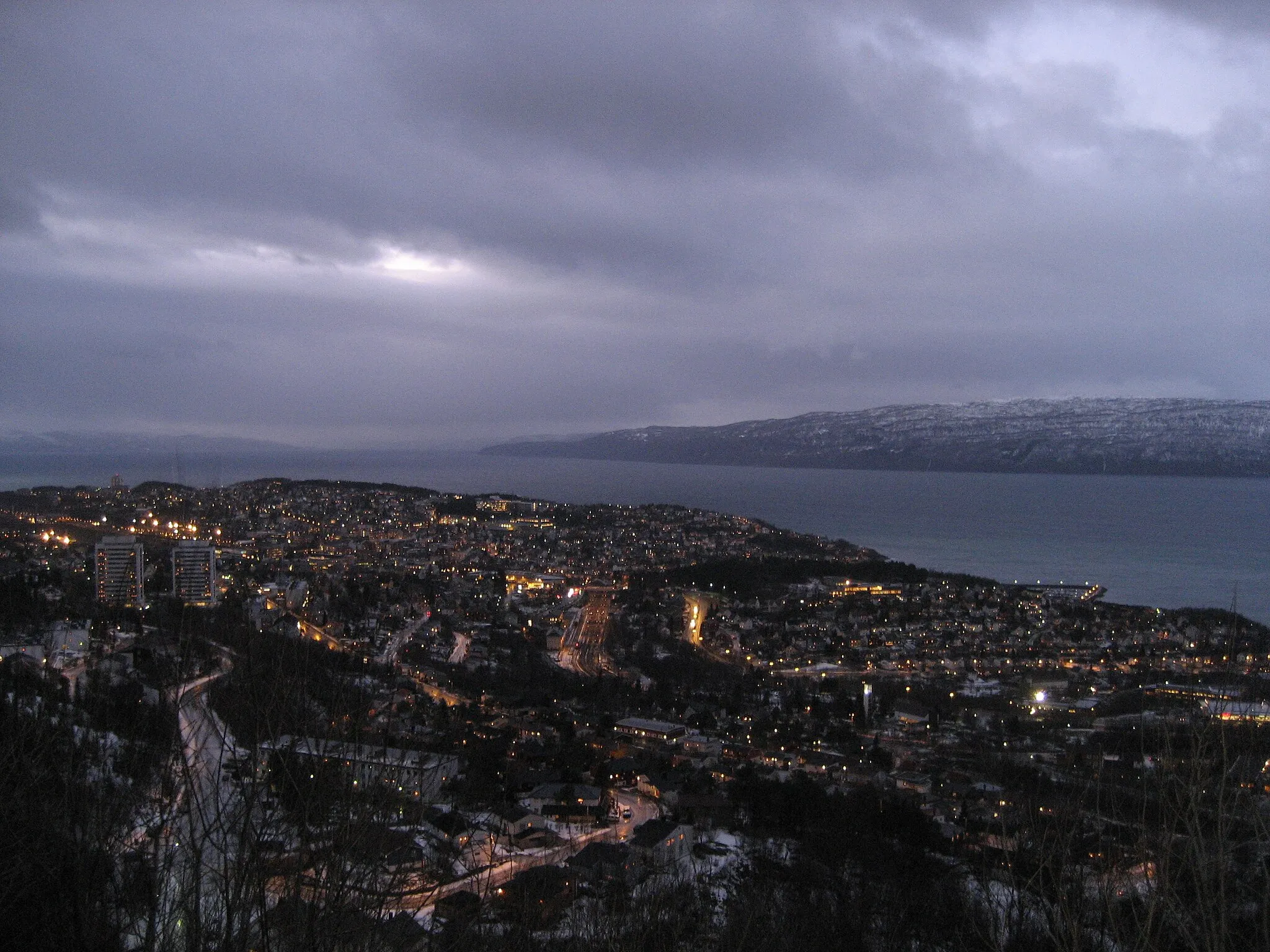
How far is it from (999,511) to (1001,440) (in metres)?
31.1

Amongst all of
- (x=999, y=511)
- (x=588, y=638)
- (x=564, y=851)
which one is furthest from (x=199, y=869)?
(x=999, y=511)

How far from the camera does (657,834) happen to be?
475 cm

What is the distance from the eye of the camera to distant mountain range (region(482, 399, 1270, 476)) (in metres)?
52.6

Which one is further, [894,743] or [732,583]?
[732,583]

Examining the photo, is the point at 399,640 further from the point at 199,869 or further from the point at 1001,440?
the point at 1001,440

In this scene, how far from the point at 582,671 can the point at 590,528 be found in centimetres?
1454

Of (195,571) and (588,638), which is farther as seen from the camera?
(588,638)

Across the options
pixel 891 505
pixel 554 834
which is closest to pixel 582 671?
pixel 554 834

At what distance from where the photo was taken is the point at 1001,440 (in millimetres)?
60969

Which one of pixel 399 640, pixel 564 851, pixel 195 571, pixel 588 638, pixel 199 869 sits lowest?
pixel 588 638

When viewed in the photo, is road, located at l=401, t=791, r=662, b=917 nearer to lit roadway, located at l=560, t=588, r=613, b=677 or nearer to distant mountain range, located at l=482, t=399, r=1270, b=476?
lit roadway, located at l=560, t=588, r=613, b=677

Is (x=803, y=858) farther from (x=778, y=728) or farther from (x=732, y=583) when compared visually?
(x=732, y=583)

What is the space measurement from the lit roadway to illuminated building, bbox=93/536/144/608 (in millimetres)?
4993

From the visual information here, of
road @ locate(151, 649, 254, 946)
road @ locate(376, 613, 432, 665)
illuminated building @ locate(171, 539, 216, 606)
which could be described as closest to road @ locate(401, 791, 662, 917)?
road @ locate(151, 649, 254, 946)
